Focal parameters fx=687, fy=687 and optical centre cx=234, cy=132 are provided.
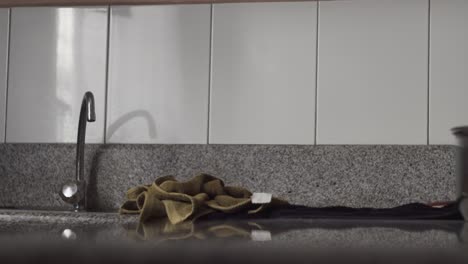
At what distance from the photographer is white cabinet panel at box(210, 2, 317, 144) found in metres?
1.48

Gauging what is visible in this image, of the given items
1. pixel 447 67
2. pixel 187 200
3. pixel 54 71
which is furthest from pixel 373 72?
pixel 54 71

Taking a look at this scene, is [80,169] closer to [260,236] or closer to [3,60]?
[3,60]

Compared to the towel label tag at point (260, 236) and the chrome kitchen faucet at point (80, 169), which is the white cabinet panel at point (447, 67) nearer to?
the chrome kitchen faucet at point (80, 169)

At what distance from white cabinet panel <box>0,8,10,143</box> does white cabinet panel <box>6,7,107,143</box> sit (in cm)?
1

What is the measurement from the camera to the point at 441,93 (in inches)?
56.3

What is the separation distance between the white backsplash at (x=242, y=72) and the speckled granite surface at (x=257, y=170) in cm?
3

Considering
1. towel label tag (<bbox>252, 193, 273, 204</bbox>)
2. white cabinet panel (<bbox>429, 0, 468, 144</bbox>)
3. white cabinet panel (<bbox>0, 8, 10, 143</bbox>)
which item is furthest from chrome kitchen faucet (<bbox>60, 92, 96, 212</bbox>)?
white cabinet panel (<bbox>429, 0, 468, 144</bbox>)

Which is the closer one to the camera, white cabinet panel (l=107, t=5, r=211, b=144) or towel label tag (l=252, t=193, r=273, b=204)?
towel label tag (l=252, t=193, r=273, b=204)

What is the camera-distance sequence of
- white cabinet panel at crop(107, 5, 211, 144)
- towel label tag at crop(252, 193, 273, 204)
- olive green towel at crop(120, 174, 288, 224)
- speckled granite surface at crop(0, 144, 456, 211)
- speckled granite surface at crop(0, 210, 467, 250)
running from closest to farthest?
speckled granite surface at crop(0, 210, 467, 250), olive green towel at crop(120, 174, 288, 224), towel label tag at crop(252, 193, 273, 204), speckled granite surface at crop(0, 144, 456, 211), white cabinet panel at crop(107, 5, 211, 144)

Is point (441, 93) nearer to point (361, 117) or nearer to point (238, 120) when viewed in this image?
point (361, 117)

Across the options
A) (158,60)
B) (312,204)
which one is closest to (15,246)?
(312,204)

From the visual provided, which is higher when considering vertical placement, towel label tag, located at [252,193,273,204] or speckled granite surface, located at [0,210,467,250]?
speckled granite surface, located at [0,210,467,250]

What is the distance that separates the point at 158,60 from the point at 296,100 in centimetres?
32

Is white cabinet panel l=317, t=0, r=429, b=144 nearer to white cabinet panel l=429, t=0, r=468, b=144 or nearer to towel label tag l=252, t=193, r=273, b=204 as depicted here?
white cabinet panel l=429, t=0, r=468, b=144
